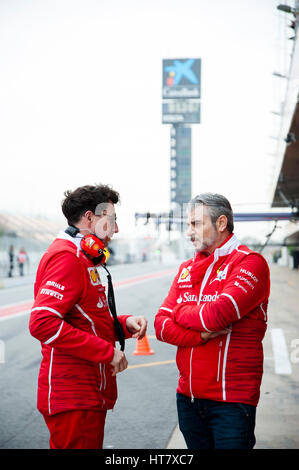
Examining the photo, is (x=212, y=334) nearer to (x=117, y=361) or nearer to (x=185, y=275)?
(x=185, y=275)

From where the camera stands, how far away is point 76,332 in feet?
8.03

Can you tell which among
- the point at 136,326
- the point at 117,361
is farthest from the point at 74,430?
the point at 136,326

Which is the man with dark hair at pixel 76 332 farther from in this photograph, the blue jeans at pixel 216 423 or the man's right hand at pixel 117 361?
the blue jeans at pixel 216 423

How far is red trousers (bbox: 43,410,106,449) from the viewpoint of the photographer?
251cm

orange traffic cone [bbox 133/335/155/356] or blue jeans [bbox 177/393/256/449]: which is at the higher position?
blue jeans [bbox 177/393/256/449]

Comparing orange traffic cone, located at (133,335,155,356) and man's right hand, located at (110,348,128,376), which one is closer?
man's right hand, located at (110,348,128,376)

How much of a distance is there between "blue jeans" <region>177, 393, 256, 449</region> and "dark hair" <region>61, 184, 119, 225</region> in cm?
108

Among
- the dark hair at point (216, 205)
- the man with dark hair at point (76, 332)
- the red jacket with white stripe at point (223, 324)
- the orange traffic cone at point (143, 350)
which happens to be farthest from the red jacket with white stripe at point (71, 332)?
the orange traffic cone at point (143, 350)

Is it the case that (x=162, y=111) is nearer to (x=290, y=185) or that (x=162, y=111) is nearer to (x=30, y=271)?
(x=30, y=271)

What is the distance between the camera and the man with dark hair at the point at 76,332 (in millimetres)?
2449

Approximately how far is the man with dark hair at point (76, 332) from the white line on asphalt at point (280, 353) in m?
5.48

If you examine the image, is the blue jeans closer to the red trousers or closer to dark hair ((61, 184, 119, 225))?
the red trousers

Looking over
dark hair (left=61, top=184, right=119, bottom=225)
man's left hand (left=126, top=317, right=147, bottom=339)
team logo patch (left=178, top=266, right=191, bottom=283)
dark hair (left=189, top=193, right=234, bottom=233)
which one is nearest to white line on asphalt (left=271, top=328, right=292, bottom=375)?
man's left hand (left=126, top=317, right=147, bottom=339)
